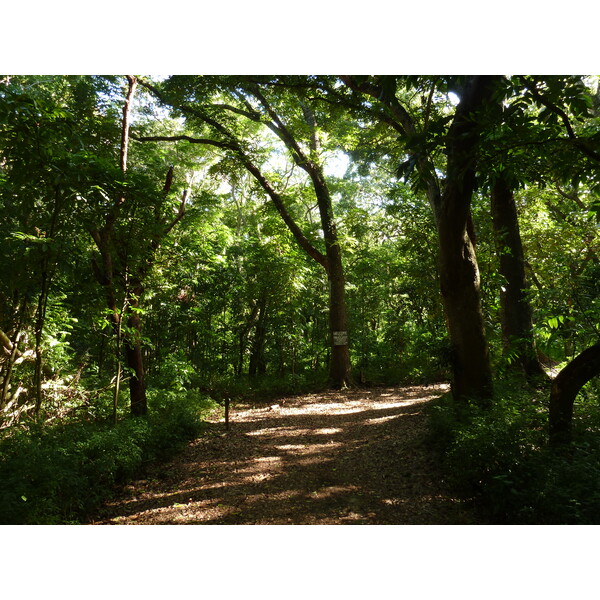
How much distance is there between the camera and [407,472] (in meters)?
3.56

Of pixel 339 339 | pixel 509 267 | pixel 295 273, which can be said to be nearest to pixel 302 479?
pixel 509 267

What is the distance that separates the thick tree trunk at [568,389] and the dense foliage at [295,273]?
0.02 meters

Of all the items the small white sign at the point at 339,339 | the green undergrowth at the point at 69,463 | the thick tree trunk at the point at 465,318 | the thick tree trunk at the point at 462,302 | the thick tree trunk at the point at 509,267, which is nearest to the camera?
the green undergrowth at the point at 69,463

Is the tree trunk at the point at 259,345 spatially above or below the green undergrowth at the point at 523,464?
above

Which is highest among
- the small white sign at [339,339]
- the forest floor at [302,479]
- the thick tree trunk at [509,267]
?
the thick tree trunk at [509,267]

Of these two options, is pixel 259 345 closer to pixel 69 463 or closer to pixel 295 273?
pixel 295 273

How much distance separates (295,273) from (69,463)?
22.3 ft

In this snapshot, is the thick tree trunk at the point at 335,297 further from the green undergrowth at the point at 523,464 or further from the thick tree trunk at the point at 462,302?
the green undergrowth at the point at 523,464

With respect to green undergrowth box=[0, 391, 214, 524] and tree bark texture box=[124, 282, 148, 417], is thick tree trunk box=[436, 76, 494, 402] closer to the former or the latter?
green undergrowth box=[0, 391, 214, 524]

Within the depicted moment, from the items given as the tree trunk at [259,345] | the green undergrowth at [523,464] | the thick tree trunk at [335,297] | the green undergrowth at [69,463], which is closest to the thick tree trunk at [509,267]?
the green undergrowth at [523,464]

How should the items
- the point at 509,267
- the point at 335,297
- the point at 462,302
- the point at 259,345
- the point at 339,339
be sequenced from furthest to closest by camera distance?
the point at 259,345 → the point at 335,297 → the point at 339,339 → the point at 509,267 → the point at 462,302

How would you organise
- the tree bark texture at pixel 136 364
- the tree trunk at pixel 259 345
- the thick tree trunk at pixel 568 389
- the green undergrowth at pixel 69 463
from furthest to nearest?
the tree trunk at pixel 259 345 → the tree bark texture at pixel 136 364 → the thick tree trunk at pixel 568 389 → the green undergrowth at pixel 69 463

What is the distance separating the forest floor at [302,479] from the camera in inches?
112

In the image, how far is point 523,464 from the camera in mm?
2584
